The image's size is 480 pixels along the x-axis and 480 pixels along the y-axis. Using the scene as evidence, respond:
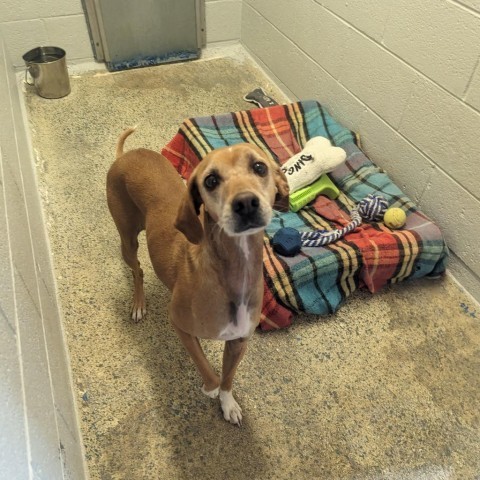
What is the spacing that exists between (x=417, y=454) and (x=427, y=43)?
1.86m

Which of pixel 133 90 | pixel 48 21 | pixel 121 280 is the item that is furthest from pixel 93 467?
pixel 48 21

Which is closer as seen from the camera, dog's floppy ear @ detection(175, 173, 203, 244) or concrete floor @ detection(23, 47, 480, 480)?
dog's floppy ear @ detection(175, 173, 203, 244)

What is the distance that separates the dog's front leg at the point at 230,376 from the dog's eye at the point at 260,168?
1.87 ft

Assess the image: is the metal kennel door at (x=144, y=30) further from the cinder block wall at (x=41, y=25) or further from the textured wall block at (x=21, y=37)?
the textured wall block at (x=21, y=37)

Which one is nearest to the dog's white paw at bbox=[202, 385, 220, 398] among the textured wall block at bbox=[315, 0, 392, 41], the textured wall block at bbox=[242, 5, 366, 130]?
the textured wall block at bbox=[242, 5, 366, 130]

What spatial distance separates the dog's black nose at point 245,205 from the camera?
1.09 m

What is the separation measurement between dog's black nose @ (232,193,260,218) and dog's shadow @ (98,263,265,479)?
0.92m

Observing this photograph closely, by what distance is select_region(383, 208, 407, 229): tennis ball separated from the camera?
7.22 feet

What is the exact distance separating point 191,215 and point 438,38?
5.34 feet

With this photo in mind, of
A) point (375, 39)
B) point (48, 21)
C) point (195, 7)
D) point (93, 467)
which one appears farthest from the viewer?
point (195, 7)

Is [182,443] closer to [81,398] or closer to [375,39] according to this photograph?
[81,398]

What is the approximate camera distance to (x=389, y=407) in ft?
5.66

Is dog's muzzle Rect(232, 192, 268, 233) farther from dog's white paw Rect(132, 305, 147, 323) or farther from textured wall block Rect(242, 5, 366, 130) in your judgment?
textured wall block Rect(242, 5, 366, 130)

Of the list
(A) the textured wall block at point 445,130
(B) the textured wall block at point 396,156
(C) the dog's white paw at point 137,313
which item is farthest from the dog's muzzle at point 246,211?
(B) the textured wall block at point 396,156
